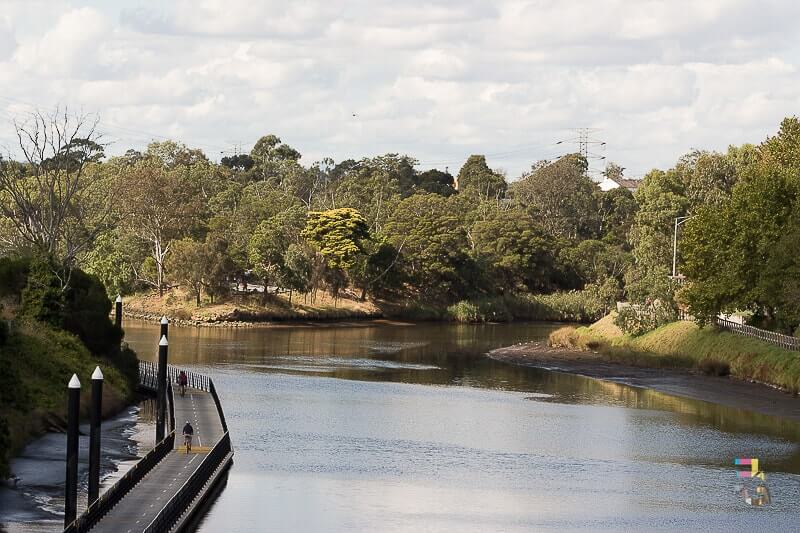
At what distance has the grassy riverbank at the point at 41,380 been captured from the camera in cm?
5053

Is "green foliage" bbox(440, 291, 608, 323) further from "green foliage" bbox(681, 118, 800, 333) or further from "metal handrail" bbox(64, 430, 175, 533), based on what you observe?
"metal handrail" bbox(64, 430, 175, 533)

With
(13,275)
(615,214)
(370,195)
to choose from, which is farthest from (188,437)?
(370,195)

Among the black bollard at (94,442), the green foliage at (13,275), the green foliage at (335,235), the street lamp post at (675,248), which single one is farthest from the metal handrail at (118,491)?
the green foliage at (335,235)

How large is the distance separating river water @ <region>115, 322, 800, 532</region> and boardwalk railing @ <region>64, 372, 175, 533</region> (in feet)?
9.09

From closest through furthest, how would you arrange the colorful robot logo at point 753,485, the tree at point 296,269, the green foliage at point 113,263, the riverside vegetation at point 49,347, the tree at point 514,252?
the colorful robot logo at point 753,485, the riverside vegetation at point 49,347, the tree at point 296,269, the green foliage at point 113,263, the tree at point 514,252

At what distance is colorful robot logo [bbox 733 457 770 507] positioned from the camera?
46531 mm

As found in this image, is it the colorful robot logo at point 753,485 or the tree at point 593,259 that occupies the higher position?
the tree at point 593,259

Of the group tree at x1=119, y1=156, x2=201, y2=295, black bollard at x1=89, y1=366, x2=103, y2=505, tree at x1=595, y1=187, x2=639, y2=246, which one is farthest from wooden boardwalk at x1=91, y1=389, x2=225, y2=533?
tree at x1=595, y1=187, x2=639, y2=246

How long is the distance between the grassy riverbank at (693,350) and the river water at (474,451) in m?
7.32

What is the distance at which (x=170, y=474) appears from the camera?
45281 mm

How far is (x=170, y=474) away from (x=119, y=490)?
4486 millimetres

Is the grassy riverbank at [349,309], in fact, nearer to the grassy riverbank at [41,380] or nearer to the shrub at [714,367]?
the shrub at [714,367]

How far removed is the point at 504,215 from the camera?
152750 millimetres

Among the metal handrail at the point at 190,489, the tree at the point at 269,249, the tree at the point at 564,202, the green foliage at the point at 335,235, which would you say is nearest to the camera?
the metal handrail at the point at 190,489
